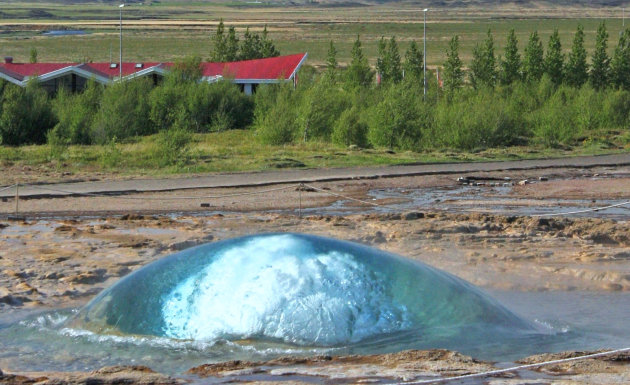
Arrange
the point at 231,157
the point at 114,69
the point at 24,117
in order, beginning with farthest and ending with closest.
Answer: the point at 114,69, the point at 24,117, the point at 231,157

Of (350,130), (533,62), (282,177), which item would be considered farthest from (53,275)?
(533,62)

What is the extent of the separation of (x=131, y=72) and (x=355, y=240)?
33278mm

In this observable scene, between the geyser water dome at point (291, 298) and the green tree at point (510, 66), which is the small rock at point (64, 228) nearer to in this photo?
the geyser water dome at point (291, 298)

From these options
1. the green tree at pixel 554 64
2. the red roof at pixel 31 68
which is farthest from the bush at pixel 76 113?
the green tree at pixel 554 64

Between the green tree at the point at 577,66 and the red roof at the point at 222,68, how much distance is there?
15094 millimetres

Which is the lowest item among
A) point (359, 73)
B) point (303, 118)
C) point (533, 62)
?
point (303, 118)

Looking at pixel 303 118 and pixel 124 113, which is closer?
pixel 303 118

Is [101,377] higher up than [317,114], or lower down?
lower down

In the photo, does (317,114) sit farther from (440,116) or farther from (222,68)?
(222,68)

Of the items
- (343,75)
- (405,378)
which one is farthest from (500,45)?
(405,378)

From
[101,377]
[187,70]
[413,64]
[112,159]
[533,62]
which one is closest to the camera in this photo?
[101,377]

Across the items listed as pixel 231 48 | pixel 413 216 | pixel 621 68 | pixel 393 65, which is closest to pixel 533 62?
pixel 621 68

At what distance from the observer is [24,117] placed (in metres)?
37.2

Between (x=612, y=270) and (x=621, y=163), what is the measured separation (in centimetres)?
1763
